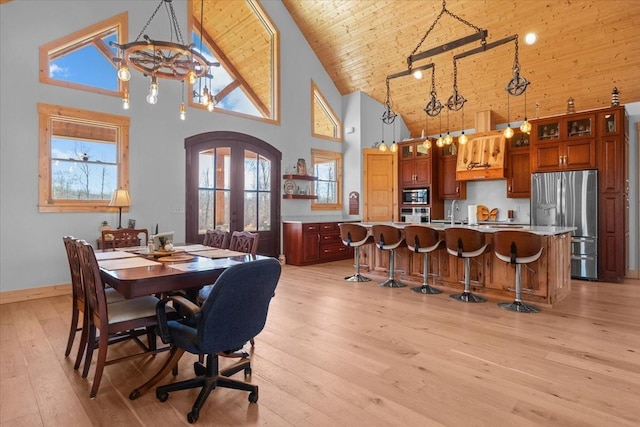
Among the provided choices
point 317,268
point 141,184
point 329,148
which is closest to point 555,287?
point 317,268

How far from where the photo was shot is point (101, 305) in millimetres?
2191

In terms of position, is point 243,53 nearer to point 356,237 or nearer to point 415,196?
point 356,237

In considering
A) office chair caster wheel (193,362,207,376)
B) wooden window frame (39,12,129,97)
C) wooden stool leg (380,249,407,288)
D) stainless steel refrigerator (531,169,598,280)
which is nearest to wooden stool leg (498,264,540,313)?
wooden stool leg (380,249,407,288)

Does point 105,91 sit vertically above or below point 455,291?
above

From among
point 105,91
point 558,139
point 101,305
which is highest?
point 105,91

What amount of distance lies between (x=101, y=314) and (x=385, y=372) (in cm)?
197

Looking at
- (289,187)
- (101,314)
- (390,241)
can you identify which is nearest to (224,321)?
(101,314)

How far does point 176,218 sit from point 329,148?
4003 millimetres

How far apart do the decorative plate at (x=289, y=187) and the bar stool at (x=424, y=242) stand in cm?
316

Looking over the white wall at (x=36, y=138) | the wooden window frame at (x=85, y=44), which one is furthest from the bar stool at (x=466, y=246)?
the wooden window frame at (x=85, y=44)

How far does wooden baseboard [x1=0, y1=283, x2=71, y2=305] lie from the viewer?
4.46 meters

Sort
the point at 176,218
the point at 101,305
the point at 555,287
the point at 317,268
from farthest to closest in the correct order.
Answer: the point at 317,268 < the point at 176,218 < the point at 555,287 < the point at 101,305

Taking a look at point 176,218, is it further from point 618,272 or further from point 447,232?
point 618,272

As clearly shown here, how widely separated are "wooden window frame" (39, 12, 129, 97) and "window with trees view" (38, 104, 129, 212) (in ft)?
1.16
